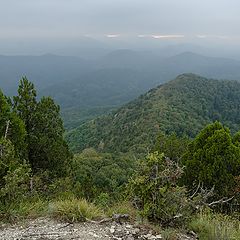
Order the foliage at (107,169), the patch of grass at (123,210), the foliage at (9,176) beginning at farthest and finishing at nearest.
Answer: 1. the foliage at (107,169)
2. the foliage at (9,176)
3. the patch of grass at (123,210)

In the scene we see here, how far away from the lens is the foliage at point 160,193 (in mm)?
5566

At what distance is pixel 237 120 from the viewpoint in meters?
94.7

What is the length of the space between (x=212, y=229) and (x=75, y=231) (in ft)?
6.67

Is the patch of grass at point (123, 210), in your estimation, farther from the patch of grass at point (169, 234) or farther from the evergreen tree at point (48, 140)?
the evergreen tree at point (48, 140)

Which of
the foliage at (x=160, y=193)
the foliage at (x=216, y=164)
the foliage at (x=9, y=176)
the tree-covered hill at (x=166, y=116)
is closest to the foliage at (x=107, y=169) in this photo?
the tree-covered hill at (x=166, y=116)

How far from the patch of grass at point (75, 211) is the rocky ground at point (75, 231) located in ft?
0.47

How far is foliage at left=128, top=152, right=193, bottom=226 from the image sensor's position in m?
5.57

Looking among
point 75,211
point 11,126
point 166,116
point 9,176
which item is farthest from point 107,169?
point 75,211

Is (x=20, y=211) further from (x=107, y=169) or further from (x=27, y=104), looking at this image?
(x=107, y=169)

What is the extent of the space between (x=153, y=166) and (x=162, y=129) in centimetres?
6794

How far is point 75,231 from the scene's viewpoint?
5242 millimetres

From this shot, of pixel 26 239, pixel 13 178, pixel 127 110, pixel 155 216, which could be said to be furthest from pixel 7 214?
pixel 127 110

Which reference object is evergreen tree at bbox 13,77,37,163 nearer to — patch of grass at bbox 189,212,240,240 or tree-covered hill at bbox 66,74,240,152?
patch of grass at bbox 189,212,240,240

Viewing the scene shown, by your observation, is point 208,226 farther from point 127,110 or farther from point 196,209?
point 127,110
